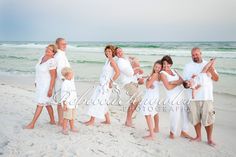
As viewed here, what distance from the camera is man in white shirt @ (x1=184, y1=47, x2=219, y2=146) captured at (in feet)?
→ 17.2

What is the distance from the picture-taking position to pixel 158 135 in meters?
5.79

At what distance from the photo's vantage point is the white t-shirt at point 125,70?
20.1 ft

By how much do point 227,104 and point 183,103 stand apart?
4.00m

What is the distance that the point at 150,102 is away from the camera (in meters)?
5.57

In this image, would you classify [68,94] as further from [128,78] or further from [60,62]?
[128,78]

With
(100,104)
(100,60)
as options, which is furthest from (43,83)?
(100,60)

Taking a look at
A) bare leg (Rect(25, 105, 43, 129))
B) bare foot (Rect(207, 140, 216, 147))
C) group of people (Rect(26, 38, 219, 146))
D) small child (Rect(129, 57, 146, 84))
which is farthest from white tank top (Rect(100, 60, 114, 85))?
bare foot (Rect(207, 140, 216, 147))

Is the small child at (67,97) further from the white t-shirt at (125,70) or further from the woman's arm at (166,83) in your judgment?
the woman's arm at (166,83)

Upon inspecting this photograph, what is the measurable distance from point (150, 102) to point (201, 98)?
3.07 feet

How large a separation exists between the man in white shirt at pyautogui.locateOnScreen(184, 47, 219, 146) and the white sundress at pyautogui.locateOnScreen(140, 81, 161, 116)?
2.01 ft

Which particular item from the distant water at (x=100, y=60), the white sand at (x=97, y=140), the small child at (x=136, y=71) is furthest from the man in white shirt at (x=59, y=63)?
the distant water at (x=100, y=60)

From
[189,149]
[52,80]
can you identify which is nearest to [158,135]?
[189,149]

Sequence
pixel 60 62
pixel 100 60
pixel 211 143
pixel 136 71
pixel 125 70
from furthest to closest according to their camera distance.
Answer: pixel 100 60, pixel 136 71, pixel 125 70, pixel 60 62, pixel 211 143

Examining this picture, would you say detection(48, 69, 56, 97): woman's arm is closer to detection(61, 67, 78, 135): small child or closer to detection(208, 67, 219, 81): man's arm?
detection(61, 67, 78, 135): small child
